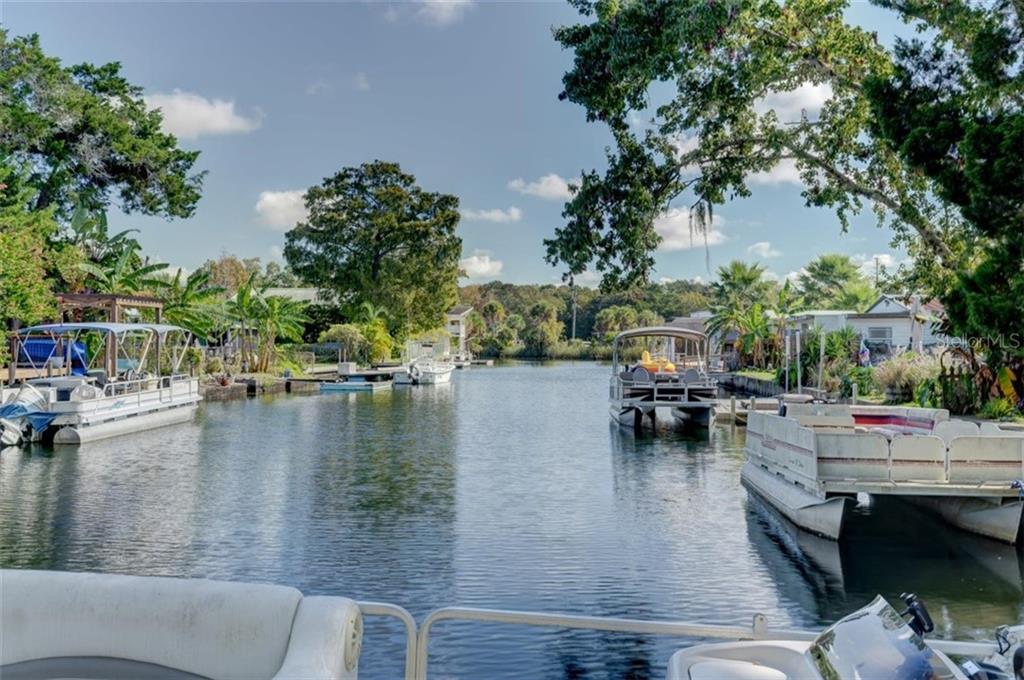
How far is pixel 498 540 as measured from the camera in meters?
12.2

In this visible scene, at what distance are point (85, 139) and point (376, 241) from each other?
101 ft

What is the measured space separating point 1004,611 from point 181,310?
3647 cm

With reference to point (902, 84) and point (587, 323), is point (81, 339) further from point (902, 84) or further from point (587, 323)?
point (587, 323)

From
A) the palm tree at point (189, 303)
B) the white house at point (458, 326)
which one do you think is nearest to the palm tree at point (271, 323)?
the palm tree at point (189, 303)

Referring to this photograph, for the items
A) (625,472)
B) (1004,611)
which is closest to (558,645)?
(1004,611)

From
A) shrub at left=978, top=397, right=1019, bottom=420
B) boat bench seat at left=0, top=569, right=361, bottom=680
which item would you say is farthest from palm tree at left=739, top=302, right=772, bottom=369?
boat bench seat at left=0, top=569, right=361, bottom=680

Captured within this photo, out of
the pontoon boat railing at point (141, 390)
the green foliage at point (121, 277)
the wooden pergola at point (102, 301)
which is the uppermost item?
the green foliage at point (121, 277)

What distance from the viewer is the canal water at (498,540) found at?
28.6 feet

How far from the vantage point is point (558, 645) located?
26.1 ft

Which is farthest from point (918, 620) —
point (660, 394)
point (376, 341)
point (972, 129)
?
point (376, 341)

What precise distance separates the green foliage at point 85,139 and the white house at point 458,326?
54023 millimetres

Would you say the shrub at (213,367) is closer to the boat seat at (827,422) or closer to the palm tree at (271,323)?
the palm tree at (271,323)

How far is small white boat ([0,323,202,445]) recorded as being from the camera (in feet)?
73.2

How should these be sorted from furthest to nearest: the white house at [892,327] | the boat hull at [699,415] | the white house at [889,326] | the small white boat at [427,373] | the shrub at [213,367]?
the small white boat at [427,373] → the shrub at [213,367] → the white house at [892,327] → the white house at [889,326] → the boat hull at [699,415]
